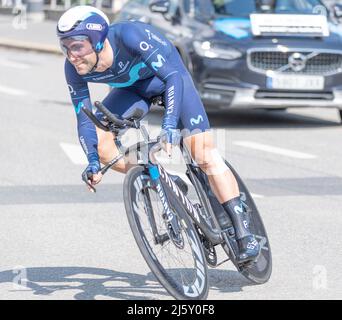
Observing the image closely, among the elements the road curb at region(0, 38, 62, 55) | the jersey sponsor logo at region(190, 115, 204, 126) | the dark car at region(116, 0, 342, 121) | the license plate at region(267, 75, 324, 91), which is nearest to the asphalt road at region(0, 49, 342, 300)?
the dark car at region(116, 0, 342, 121)

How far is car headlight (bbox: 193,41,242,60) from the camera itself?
13.9m

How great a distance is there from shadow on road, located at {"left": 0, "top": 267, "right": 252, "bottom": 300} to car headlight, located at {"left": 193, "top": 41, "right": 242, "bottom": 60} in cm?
709

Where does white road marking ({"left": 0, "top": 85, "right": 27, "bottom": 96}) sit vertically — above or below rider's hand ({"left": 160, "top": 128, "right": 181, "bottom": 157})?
below

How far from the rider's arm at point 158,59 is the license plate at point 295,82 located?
7826 millimetres

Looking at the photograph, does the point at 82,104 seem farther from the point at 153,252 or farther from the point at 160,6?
the point at 160,6

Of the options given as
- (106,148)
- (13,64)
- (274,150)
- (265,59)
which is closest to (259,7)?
(265,59)

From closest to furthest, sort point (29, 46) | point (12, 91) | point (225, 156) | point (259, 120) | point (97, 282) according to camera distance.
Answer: point (97, 282) < point (225, 156) < point (259, 120) < point (12, 91) < point (29, 46)

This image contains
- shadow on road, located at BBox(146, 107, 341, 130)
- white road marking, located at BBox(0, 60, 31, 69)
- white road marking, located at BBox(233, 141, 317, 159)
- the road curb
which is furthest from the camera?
the road curb

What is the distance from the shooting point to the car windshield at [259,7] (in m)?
14.5

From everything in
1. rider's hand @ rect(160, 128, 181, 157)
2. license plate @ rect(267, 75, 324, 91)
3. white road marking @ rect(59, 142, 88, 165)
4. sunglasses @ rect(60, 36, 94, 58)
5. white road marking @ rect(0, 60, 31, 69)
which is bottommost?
white road marking @ rect(0, 60, 31, 69)

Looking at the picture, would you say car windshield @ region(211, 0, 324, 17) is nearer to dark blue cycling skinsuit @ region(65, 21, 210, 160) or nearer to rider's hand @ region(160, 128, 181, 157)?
dark blue cycling skinsuit @ region(65, 21, 210, 160)

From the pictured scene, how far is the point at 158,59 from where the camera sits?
6090mm

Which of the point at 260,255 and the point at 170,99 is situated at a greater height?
the point at 170,99

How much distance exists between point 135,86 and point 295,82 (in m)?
7.77
